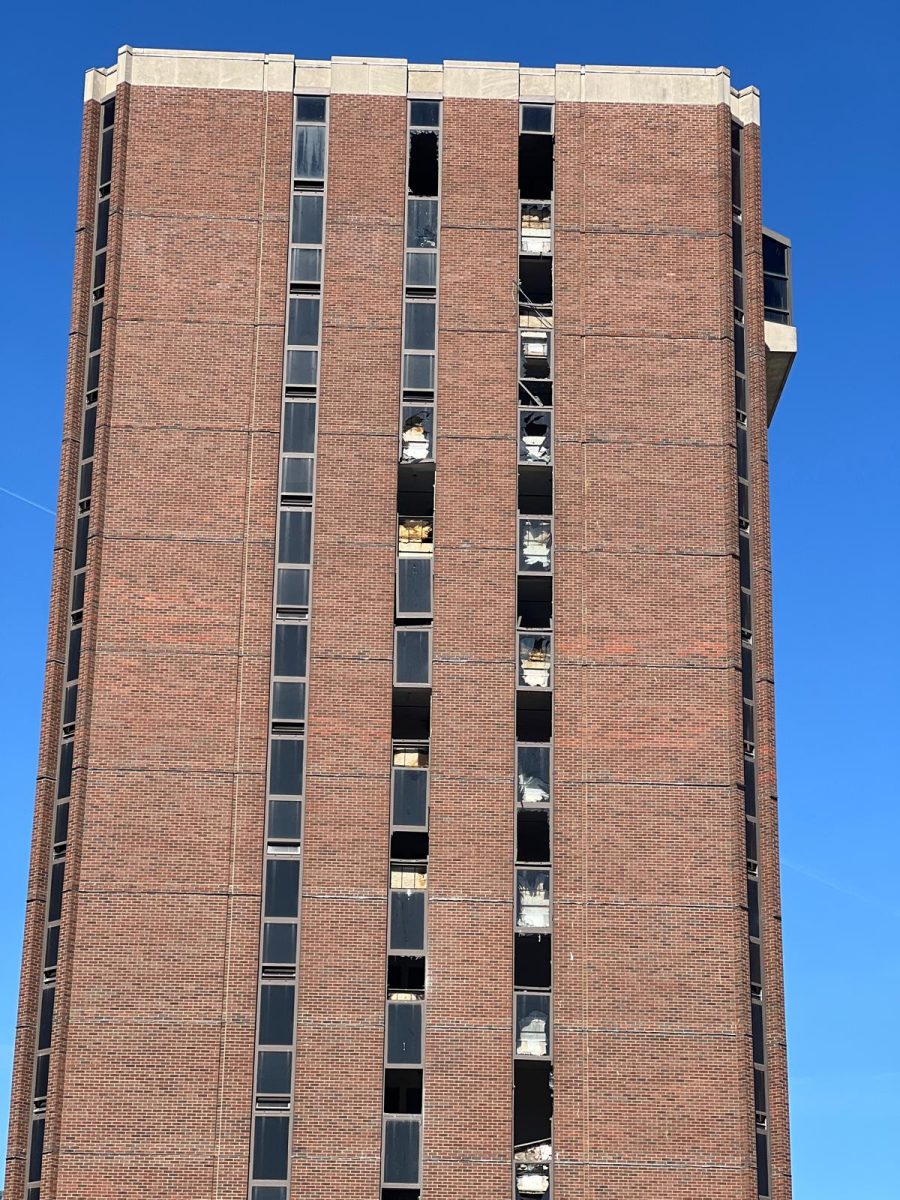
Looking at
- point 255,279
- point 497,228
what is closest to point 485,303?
point 497,228

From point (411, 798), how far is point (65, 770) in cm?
880

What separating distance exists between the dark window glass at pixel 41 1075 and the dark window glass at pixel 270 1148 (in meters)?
5.15

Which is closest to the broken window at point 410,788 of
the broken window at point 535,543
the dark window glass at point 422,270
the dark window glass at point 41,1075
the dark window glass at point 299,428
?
the broken window at point 535,543

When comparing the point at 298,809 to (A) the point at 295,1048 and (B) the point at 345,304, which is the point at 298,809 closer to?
(A) the point at 295,1048

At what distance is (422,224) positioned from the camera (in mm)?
58375

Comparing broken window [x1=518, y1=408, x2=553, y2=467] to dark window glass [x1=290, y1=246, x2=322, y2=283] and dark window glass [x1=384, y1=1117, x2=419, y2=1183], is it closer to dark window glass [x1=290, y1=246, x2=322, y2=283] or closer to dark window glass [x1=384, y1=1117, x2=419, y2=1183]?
dark window glass [x1=290, y1=246, x2=322, y2=283]

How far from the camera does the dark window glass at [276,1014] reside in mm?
50375

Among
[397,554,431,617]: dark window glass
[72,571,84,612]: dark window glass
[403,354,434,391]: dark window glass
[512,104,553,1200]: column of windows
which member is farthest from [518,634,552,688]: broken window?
[72,571,84,612]: dark window glass

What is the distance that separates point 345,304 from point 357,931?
1695 cm

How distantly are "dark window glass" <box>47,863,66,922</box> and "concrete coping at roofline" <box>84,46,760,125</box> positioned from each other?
22.0 metres

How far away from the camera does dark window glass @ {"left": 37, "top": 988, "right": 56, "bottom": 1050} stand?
168 feet

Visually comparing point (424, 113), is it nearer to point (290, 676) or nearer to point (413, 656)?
point (413, 656)

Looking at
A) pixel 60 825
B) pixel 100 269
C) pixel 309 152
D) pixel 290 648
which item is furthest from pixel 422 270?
pixel 60 825

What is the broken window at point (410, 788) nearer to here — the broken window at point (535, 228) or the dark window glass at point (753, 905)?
the dark window glass at point (753, 905)
